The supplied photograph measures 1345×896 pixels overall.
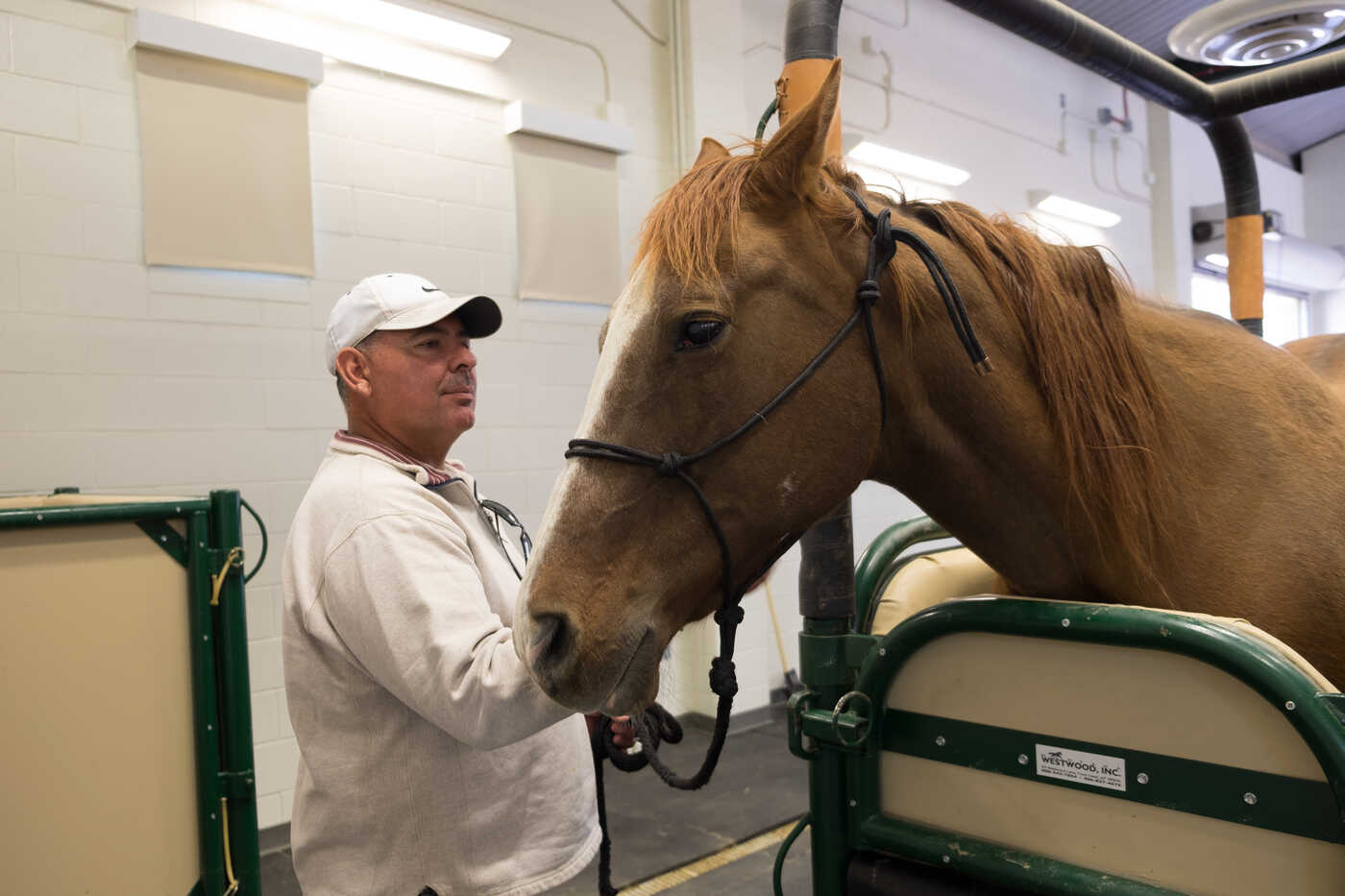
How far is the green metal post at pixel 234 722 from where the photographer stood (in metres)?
2.11

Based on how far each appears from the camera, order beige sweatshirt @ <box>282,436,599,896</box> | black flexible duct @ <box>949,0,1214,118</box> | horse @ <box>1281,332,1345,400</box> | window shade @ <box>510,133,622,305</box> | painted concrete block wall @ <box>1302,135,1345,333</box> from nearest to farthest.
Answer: beige sweatshirt @ <box>282,436,599,896</box> → horse @ <box>1281,332,1345,400</box> → black flexible duct @ <box>949,0,1214,118</box> → window shade @ <box>510,133,622,305</box> → painted concrete block wall @ <box>1302,135,1345,333</box>

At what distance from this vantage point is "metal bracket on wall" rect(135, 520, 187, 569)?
205cm

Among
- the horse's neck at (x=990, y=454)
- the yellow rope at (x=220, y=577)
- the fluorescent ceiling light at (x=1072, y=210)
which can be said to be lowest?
the yellow rope at (x=220, y=577)

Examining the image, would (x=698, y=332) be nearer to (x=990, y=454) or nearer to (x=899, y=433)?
(x=899, y=433)

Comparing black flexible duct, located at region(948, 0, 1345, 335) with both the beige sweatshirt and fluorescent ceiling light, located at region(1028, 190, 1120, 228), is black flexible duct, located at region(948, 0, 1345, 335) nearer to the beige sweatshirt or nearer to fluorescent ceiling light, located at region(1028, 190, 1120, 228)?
the beige sweatshirt

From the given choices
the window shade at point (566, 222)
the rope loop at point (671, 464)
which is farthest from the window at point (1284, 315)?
the rope loop at point (671, 464)

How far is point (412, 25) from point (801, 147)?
10.1 feet

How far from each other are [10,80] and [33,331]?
781mm

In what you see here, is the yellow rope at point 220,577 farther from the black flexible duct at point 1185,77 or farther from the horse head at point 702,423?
the black flexible duct at point 1185,77

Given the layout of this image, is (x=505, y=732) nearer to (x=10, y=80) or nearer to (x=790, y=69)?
(x=790, y=69)

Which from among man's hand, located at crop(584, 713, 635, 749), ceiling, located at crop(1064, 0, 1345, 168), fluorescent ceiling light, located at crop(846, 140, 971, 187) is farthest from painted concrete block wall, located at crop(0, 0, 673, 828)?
ceiling, located at crop(1064, 0, 1345, 168)

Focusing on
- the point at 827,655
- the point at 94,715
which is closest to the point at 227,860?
the point at 94,715

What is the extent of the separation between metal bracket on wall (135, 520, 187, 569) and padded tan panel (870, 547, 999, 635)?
5.34 ft

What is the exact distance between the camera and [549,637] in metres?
0.88
